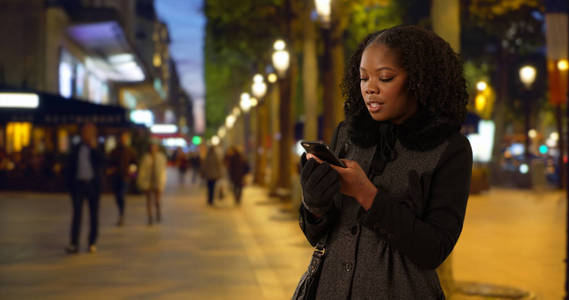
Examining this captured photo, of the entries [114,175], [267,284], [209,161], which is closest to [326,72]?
[114,175]

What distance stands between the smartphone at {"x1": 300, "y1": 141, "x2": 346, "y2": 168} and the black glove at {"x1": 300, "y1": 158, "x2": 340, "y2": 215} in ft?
0.06

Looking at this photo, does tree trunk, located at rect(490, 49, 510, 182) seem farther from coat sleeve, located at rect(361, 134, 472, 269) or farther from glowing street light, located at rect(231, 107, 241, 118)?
coat sleeve, located at rect(361, 134, 472, 269)

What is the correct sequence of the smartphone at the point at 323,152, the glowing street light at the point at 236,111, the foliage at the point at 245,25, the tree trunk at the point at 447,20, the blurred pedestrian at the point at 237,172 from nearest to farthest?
the smartphone at the point at 323,152
the tree trunk at the point at 447,20
the blurred pedestrian at the point at 237,172
the foliage at the point at 245,25
the glowing street light at the point at 236,111

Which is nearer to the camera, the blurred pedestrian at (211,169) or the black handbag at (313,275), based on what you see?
the black handbag at (313,275)

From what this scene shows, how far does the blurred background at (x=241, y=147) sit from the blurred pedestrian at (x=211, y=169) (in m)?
0.23

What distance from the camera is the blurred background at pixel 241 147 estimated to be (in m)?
9.80

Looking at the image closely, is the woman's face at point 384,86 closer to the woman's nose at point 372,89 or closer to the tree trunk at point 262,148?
the woman's nose at point 372,89

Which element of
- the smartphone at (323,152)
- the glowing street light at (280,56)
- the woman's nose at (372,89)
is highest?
the glowing street light at (280,56)

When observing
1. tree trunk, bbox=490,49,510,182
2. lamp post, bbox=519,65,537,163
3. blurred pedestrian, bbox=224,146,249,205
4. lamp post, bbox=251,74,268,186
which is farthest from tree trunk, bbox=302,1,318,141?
tree trunk, bbox=490,49,510,182

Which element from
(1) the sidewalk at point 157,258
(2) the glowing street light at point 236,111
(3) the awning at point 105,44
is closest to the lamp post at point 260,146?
(3) the awning at point 105,44

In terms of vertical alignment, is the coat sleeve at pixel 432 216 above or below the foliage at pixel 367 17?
below

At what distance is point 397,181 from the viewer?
2.50 meters

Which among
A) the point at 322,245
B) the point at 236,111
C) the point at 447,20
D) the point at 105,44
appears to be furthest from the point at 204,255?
the point at 236,111

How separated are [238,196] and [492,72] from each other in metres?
21.8
